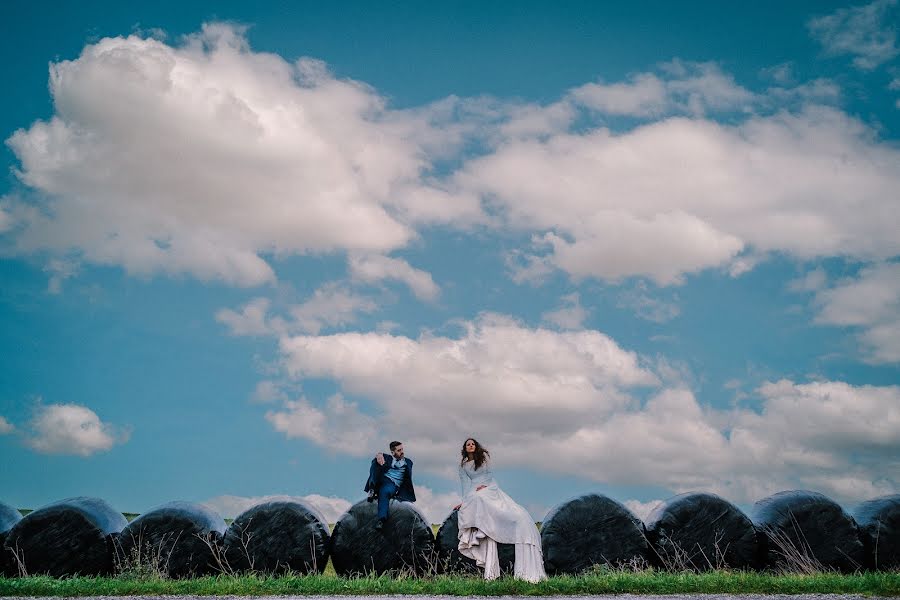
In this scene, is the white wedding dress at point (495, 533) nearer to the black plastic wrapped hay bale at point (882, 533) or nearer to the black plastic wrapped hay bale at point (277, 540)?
the black plastic wrapped hay bale at point (277, 540)

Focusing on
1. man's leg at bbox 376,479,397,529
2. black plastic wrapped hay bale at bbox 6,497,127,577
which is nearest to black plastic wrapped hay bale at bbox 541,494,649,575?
man's leg at bbox 376,479,397,529

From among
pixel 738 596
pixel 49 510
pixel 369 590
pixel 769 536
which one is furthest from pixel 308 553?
pixel 769 536

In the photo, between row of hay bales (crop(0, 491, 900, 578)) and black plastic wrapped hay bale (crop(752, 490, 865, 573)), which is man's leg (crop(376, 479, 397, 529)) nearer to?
row of hay bales (crop(0, 491, 900, 578))

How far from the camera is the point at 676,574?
1146 centimetres

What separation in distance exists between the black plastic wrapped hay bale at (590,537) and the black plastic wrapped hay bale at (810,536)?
77.7 inches

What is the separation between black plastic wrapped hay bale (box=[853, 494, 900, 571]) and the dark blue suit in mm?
7132

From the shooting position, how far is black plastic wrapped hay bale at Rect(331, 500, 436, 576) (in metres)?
12.3

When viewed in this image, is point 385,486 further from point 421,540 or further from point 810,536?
point 810,536

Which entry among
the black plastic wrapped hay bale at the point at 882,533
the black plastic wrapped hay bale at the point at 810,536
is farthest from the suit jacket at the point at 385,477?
the black plastic wrapped hay bale at the point at 882,533

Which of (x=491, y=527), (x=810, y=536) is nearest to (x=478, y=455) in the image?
(x=491, y=527)

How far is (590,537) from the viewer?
40.5 feet

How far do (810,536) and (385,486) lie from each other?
663cm

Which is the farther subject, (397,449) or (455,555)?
(397,449)

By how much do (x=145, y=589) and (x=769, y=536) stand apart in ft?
29.8
